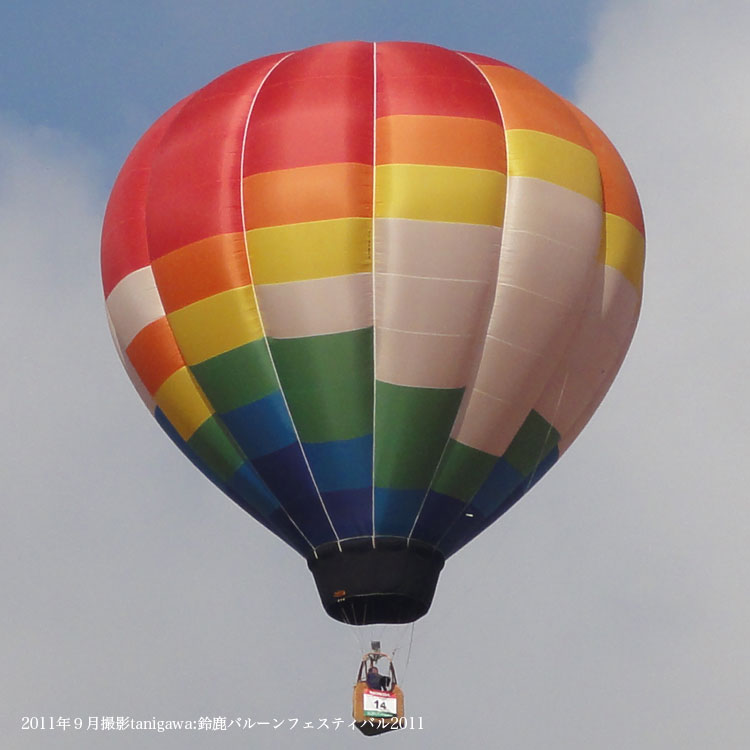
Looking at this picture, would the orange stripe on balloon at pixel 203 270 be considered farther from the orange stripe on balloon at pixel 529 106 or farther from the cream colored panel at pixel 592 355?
the cream colored panel at pixel 592 355

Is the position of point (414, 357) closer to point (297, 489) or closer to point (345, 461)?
point (345, 461)

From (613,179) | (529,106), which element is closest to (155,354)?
(529,106)

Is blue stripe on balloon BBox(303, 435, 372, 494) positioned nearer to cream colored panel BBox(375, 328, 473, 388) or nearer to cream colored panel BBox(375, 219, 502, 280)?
cream colored panel BBox(375, 328, 473, 388)

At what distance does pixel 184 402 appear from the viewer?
3078 cm

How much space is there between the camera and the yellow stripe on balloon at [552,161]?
30.3m

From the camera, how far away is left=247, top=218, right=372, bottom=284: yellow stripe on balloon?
2973 cm

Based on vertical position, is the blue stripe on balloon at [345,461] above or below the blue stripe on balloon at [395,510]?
above

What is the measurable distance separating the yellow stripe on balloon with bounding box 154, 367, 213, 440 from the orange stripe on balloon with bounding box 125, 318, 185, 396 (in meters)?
0.08

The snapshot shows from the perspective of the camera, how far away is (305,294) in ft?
97.7

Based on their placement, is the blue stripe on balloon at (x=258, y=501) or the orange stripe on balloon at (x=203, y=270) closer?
the orange stripe on balloon at (x=203, y=270)

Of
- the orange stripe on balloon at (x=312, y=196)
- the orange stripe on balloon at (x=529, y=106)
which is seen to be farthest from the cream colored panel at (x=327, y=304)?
the orange stripe on balloon at (x=529, y=106)

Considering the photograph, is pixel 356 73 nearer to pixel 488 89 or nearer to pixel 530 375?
pixel 488 89

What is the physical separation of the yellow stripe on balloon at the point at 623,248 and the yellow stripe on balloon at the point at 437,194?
141 centimetres

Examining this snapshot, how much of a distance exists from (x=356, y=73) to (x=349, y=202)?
1.64 meters
